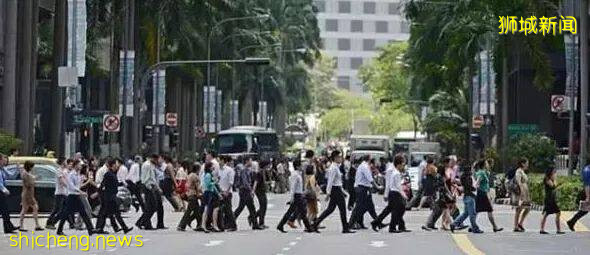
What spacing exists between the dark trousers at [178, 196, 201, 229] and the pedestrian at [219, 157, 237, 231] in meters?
0.54

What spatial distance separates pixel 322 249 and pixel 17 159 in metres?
13.4

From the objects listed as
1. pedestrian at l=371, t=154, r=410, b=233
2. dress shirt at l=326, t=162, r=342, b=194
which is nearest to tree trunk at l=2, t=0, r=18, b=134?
dress shirt at l=326, t=162, r=342, b=194

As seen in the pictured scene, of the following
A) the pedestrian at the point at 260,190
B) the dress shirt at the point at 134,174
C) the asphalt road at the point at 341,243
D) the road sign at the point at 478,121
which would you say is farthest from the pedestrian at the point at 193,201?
the road sign at the point at 478,121

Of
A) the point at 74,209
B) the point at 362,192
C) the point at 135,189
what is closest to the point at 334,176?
the point at 362,192

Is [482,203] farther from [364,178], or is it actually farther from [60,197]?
[60,197]

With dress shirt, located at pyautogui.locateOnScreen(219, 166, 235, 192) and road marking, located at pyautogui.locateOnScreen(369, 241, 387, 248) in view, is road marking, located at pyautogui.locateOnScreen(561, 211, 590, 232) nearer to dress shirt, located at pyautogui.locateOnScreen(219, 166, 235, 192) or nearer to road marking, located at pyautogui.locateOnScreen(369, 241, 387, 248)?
A: road marking, located at pyautogui.locateOnScreen(369, 241, 387, 248)

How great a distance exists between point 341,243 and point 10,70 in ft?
88.5

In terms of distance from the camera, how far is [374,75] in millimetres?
155250

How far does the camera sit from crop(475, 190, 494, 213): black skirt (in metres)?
29.2

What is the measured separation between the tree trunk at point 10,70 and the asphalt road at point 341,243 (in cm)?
1824

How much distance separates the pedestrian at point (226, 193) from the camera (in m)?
30.1

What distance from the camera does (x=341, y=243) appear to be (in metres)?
26.5

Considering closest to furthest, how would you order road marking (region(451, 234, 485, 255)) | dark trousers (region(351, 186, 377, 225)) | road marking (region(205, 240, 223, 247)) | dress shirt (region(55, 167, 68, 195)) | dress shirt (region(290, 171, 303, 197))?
road marking (region(451, 234, 485, 255))
road marking (region(205, 240, 223, 247))
dress shirt (region(55, 167, 68, 195))
dress shirt (region(290, 171, 303, 197))
dark trousers (region(351, 186, 377, 225))

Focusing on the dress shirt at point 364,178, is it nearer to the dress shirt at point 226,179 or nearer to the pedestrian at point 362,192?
the pedestrian at point 362,192
